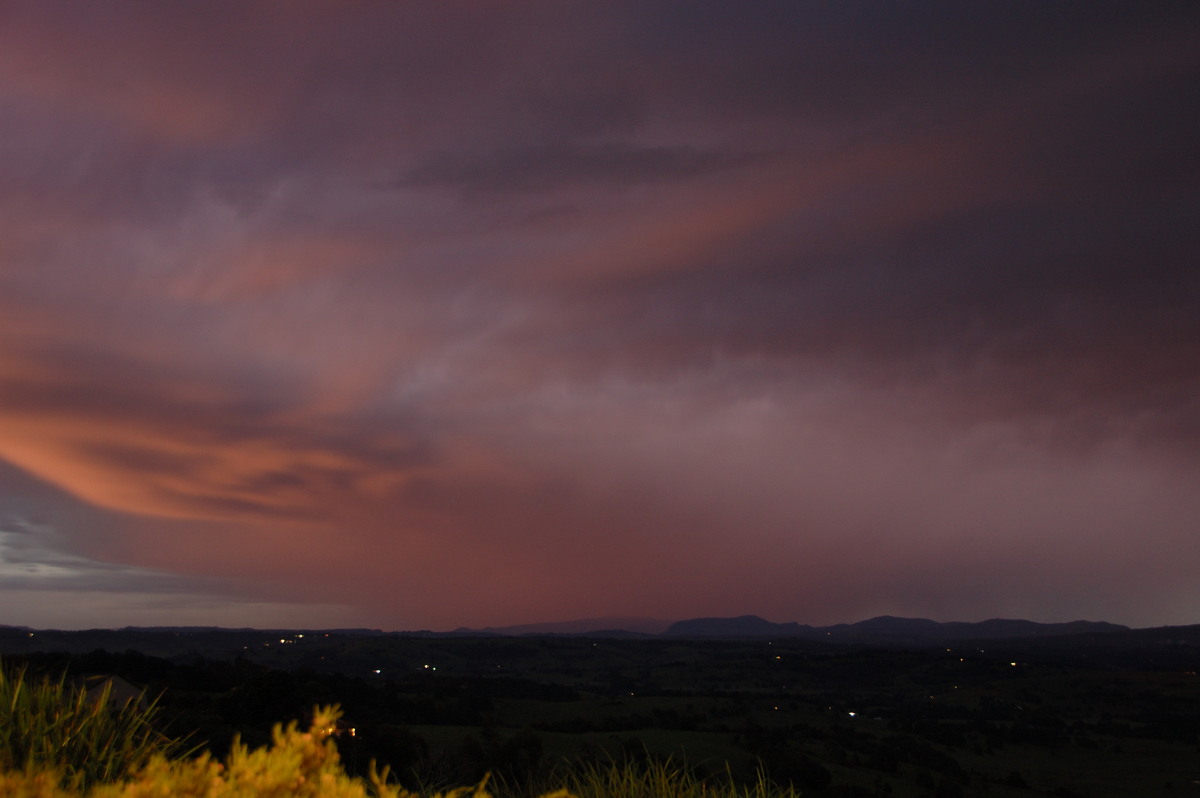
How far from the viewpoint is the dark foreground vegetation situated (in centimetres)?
3778

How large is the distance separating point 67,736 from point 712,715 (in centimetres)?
9423

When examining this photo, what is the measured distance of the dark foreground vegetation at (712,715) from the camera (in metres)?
37.8

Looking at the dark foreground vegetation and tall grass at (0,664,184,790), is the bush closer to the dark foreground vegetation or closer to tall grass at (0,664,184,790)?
tall grass at (0,664,184,790)

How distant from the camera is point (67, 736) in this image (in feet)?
20.0

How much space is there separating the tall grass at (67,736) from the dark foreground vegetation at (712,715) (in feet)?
4.22

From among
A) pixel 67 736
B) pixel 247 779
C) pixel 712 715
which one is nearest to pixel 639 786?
pixel 247 779

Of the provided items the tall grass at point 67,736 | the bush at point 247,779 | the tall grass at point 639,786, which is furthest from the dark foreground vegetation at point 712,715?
the bush at point 247,779

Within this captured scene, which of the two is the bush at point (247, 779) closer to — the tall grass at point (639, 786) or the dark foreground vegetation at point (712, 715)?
the tall grass at point (639, 786)

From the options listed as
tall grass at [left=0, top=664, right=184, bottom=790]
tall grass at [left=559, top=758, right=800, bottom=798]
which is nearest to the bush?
tall grass at [left=0, top=664, right=184, bottom=790]

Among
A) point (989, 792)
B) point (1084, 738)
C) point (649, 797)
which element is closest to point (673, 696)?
point (1084, 738)

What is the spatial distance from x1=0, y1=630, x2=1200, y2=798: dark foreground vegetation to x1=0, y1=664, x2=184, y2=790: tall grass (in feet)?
4.22

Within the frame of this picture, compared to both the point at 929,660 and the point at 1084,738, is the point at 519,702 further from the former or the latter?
the point at 929,660

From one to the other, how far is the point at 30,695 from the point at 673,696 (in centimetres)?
11114

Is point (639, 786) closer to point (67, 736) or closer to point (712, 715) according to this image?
point (67, 736)
